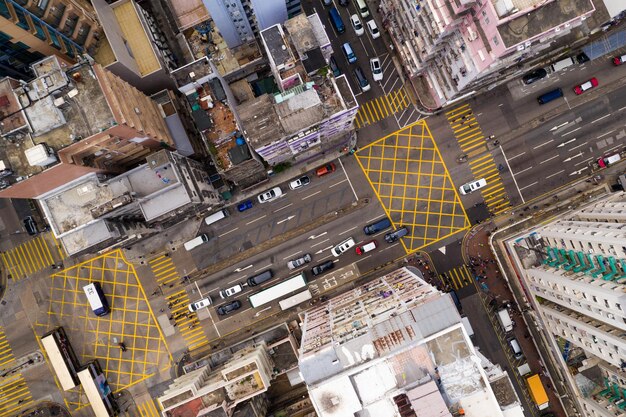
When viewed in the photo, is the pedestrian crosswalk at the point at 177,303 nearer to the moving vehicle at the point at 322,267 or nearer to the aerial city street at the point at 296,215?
the aerial city street at the point at 296,215

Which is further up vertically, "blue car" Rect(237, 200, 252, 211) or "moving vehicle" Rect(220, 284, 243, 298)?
"blue car" Rect(237, 200, 252, 211)

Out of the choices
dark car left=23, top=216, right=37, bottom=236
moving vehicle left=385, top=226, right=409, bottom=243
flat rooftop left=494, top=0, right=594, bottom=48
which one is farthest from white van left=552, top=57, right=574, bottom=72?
dark car left=23, top=216, right=37, bottom=236

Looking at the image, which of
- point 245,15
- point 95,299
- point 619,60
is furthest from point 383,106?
point 95,299

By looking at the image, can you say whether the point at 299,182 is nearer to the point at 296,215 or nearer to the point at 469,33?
the point at 296,215

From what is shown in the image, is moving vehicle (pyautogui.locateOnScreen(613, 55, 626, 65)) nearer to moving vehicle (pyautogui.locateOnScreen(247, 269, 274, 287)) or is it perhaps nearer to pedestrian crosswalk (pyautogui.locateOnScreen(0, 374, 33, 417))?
moving vehicle (pyautogui.locateOnScreen(247, 269, 274, 287))

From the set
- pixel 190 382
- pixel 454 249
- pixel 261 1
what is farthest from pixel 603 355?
pixel 261 1

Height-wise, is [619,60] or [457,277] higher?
[619,60]
